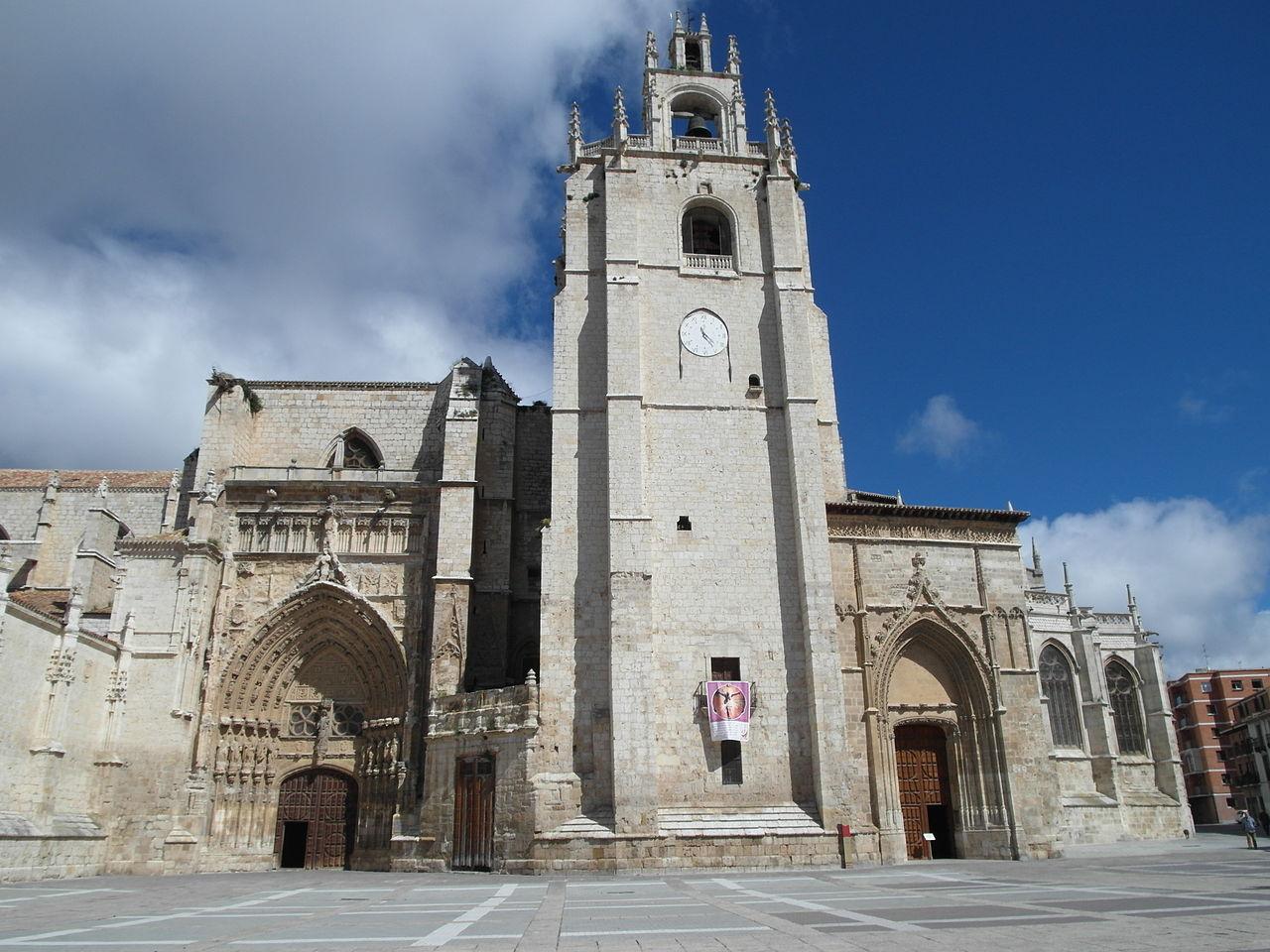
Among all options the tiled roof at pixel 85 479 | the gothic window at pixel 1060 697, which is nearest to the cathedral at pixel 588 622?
the tiled roof at pixel 85 479

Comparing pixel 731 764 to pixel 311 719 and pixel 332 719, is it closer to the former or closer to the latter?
pixel 332 719

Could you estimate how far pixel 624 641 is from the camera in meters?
19.0

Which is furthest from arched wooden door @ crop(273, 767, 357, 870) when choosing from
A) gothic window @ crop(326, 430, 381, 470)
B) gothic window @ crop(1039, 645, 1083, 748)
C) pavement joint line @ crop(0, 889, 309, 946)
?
gothic window @ crop(1039, 645, 1083, 748)

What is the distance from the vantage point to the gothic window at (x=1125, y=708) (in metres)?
Result: 31.9

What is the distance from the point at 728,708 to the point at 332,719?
10.6m

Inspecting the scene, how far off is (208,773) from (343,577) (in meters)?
5.47

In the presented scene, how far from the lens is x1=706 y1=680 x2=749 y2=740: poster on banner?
18859 millimetres

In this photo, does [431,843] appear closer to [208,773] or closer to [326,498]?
[208,773]

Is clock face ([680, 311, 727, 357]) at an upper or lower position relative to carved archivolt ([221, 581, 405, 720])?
upper

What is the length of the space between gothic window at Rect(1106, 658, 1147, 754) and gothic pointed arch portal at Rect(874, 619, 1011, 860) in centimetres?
1389

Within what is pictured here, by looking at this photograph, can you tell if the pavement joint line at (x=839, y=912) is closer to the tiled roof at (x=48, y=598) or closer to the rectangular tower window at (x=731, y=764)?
the rectangular tower window at (x=731, y=764)

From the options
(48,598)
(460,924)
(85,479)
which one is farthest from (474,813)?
(85,479)

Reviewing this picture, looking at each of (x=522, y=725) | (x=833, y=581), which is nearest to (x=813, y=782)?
(x=833, y=581)

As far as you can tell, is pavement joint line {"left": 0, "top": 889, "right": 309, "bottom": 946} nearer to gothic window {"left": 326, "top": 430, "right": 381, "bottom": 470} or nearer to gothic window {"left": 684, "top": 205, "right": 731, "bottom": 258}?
gothic window {"left": 326, "top": 430, "right": 381, "bottom": 470}
